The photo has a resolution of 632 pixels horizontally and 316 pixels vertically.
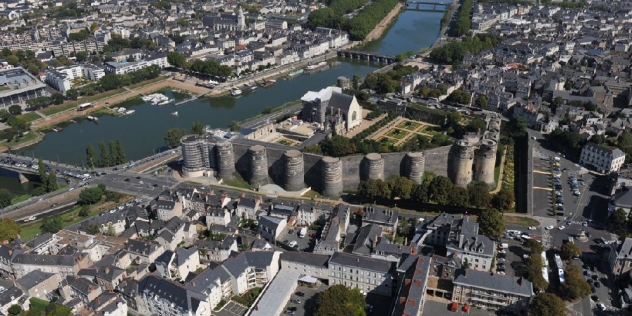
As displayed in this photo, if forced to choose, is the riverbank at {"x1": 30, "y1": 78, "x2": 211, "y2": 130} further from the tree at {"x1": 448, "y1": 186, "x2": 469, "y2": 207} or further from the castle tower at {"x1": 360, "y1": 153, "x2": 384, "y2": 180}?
the tree at {"x1": 448, "y1": 186, "x2": 469, "y2": 207}

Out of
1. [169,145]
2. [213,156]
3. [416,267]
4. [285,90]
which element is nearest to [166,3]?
[285,90]

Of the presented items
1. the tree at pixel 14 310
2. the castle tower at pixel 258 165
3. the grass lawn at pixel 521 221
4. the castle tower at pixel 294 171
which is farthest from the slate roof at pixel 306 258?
the tree at pixel 14 310

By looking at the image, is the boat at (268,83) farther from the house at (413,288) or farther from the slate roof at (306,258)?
the house at (413,288)

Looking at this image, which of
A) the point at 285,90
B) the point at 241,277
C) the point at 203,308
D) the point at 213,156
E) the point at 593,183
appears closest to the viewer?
the point at 203,308

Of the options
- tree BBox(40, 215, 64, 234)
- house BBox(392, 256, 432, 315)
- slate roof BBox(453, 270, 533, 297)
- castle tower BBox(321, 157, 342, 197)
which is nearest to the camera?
house BBox(392, 256, 432, 315)

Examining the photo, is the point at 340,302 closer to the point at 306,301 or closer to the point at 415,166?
the point at 306,301

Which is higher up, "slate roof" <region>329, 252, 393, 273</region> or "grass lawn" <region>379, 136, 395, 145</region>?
"slate roof" <region>329, 252, 393, 273</region>

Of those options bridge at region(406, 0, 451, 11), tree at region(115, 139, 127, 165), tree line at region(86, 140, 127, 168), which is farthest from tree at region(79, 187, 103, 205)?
bridge at region(406, 0, 451, 11)

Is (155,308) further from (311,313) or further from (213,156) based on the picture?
(213,156)
